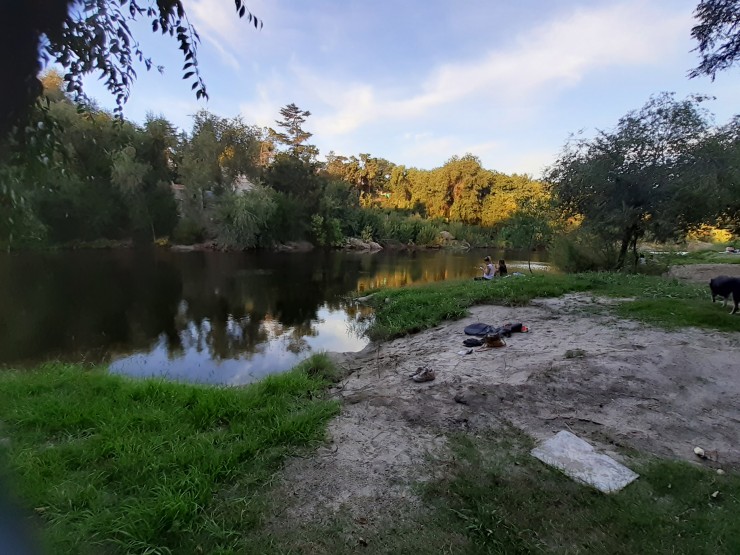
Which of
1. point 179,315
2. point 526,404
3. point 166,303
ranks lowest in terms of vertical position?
point 179,315

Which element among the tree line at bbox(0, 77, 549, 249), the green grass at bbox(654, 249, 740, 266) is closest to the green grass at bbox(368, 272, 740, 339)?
the green grass at bbox(654, 249, 740, 266)

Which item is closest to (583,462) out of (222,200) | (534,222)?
(534,222)

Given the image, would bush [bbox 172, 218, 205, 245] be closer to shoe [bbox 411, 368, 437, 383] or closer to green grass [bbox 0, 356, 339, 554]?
green grass [bbox 0, 356, 339, 554]

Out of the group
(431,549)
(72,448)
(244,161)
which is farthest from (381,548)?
(244,161)

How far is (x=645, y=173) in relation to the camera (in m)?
13.1

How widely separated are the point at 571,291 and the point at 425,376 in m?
7.32

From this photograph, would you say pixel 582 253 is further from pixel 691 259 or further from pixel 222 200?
pixel 222 200

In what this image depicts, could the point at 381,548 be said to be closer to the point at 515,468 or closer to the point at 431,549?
the point at 431,549

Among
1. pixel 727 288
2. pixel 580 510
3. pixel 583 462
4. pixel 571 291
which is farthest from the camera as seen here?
pixel 571 291

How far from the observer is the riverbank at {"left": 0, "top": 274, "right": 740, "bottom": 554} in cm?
227

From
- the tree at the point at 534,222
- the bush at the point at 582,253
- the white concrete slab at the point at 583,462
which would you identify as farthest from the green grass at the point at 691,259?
the white concrete slab at the point at 583,462

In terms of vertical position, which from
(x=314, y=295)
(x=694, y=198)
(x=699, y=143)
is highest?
(x=699, y=143)

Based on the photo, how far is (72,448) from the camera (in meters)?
3.09

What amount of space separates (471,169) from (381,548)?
54.3 metres
